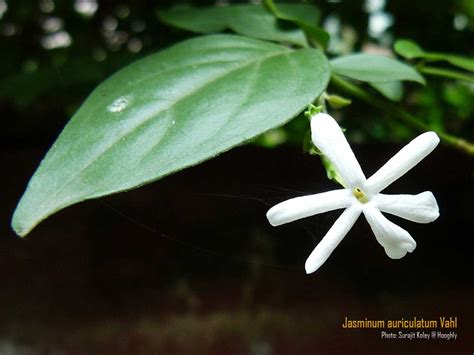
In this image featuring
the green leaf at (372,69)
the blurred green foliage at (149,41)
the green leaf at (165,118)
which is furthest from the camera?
the blurred green foliage at (149,41)

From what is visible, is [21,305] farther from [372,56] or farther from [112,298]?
[372,56]

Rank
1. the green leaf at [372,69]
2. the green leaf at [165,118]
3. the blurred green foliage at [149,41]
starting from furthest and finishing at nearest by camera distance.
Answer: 1. the blurred green foliage at [149,41]
2. the green leaf at [372,69]
3. the green leaf at [165,118]

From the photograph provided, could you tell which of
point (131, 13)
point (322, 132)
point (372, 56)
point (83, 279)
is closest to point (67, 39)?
point (131, 13)

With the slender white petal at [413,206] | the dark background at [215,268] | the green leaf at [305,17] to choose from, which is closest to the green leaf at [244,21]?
the green leaf at [305,17]

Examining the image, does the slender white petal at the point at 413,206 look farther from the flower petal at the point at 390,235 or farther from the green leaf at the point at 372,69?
the green leaf at the point at 372,69

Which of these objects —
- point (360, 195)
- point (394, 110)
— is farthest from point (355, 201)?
point (394, 110)

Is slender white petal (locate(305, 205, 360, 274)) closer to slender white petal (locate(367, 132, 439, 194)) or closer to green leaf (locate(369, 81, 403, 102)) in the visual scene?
slender white petal (locate(367, 132, 439, 194))

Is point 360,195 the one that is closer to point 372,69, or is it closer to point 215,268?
point 372,69

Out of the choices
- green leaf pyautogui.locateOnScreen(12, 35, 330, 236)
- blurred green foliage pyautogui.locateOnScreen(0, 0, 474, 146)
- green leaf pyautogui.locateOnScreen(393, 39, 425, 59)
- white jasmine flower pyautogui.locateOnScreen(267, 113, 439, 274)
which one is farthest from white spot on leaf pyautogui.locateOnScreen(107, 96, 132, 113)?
blurred green foliage pyautogui.locateOnScreen(0, 0, 474, 146)
